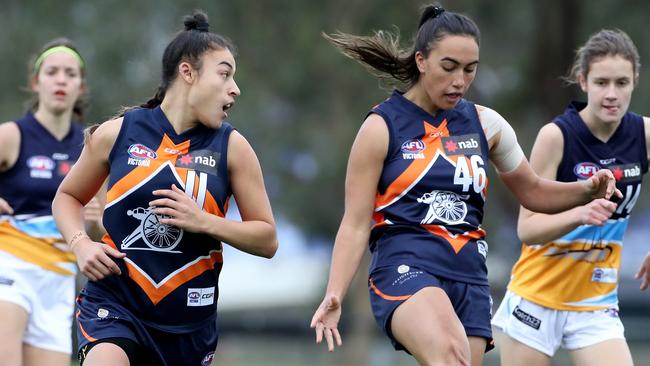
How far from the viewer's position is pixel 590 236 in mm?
6645

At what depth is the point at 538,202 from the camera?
6203 mm

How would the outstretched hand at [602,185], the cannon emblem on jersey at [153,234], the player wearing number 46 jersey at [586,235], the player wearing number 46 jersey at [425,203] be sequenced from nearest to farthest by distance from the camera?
the cannon emblem on jersey at [153,234] < the player wearing number 46 jersey at [425,203] < the outstretched hand at [602,185] < the player wearing number 46 jersey at [586,235]

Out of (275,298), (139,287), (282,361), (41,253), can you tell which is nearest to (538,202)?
(139,287)

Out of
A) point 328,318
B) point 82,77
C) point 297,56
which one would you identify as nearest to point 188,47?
point 328,318

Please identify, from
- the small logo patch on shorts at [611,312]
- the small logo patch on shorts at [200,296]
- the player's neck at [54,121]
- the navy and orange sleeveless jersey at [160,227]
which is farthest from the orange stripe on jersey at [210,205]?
the small logo patch on shorts at [611,312]

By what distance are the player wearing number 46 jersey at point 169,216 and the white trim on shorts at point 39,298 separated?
5.28 ft

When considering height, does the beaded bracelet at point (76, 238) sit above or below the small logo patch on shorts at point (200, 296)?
above

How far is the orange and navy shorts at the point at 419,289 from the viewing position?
5543 mm

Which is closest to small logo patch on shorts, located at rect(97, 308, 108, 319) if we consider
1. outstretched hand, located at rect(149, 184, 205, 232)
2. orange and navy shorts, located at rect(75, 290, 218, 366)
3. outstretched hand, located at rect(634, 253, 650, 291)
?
orange and navy shorts, located at rect(75, 290, 218, 366)

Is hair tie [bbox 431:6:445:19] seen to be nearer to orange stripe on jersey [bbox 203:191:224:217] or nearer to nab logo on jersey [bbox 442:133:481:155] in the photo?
nab logo on jersey [bbox 442:133:481:155]

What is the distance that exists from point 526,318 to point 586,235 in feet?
1.95

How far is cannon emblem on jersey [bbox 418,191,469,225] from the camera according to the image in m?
5.62

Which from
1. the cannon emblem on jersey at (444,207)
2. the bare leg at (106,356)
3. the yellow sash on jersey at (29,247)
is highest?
the cannon emblem on jersey at (444,207)

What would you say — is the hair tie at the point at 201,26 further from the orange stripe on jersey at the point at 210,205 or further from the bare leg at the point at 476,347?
the bare leg at the point at 476,347
